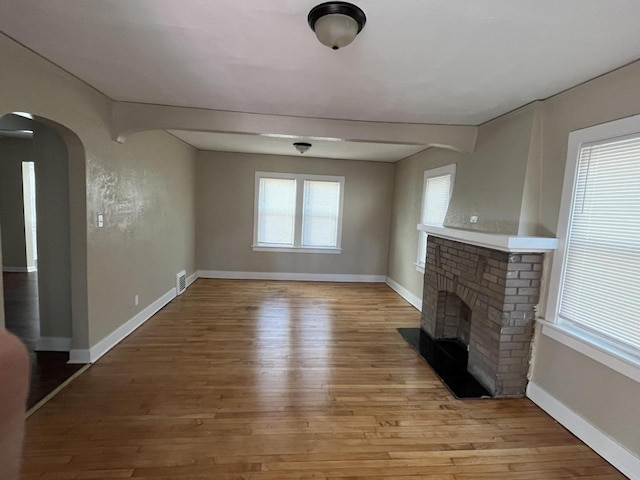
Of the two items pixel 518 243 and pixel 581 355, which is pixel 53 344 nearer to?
pixel 518 243

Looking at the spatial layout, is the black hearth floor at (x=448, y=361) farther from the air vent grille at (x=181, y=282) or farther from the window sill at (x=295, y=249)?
the air vent grille at (x=181, y=282)

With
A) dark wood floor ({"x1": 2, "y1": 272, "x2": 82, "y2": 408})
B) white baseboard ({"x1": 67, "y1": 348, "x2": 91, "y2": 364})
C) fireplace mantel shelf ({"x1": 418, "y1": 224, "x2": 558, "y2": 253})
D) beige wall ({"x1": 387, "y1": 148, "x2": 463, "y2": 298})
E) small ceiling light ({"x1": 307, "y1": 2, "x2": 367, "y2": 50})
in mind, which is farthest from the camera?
beige wall ({"x1": 387, "y1": 148, "x2": 463, "y2": 298})

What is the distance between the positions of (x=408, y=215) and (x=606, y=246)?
11.9 feet

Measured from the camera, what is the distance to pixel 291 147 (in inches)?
211

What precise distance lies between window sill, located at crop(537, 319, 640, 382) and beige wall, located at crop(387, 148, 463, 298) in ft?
8.29

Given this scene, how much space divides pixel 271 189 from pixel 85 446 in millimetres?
5002

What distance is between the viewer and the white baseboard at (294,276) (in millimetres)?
6465

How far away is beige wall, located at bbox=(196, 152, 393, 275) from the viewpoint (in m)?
6.26

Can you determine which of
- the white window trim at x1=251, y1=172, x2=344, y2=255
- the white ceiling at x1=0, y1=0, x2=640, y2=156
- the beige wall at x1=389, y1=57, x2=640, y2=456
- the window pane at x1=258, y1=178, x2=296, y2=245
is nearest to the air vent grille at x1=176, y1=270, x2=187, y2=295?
the white window trim at x1=251, y1=172, x2=344, y2=255

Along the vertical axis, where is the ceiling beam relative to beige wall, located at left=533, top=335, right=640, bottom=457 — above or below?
above

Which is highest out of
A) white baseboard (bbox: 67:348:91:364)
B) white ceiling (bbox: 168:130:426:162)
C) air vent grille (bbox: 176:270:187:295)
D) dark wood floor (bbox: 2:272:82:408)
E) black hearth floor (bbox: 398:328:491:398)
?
white ceiling (bbox: 168:130:426:162)

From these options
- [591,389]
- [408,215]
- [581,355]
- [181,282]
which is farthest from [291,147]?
[591,389]

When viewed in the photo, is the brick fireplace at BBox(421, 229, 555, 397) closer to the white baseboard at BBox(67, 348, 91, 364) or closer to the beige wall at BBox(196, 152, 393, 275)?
the beige wall at BBox(196, 152, 393, 275)

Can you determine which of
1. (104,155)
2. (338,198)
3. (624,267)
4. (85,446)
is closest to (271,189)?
(338,198)
